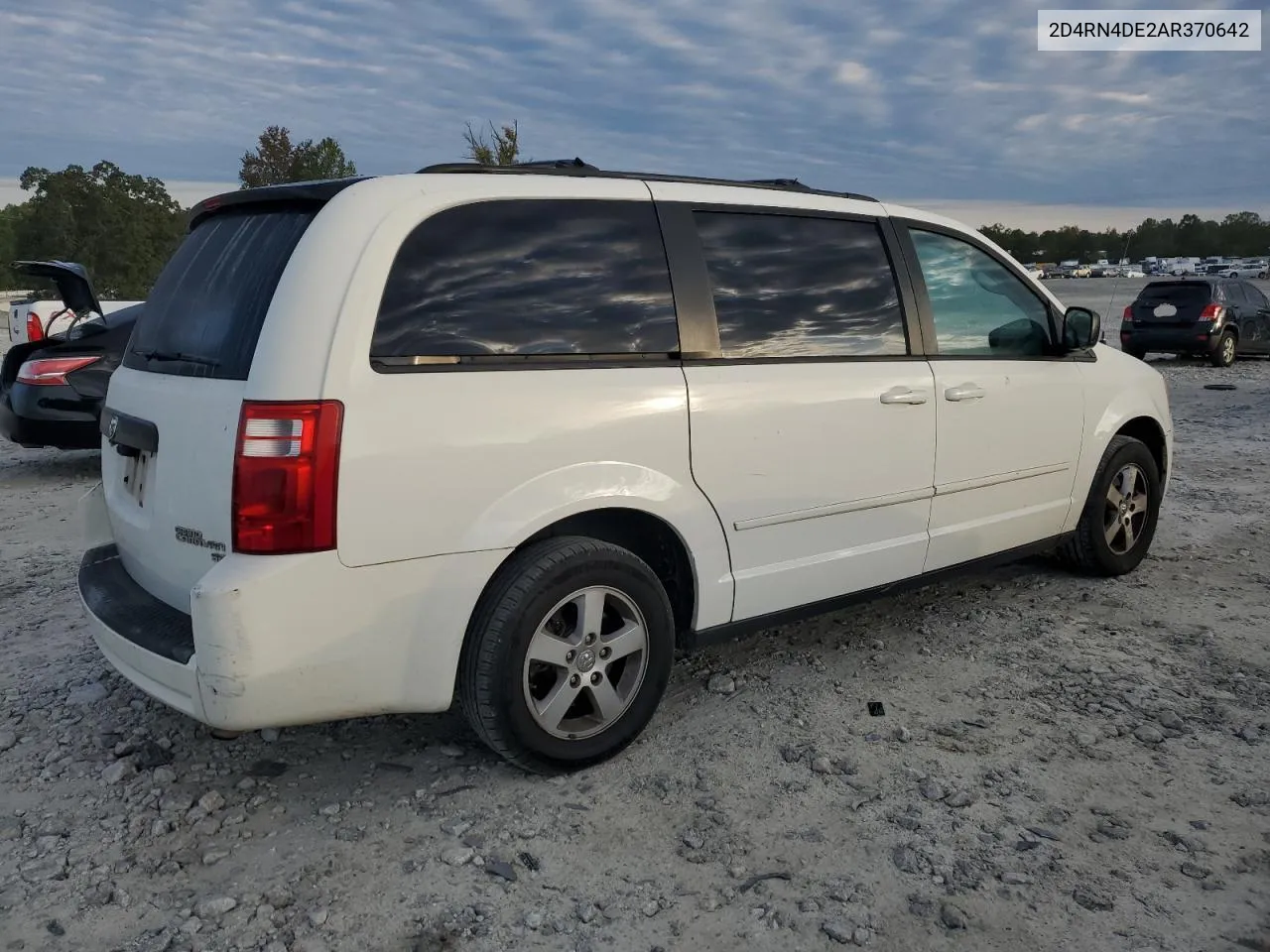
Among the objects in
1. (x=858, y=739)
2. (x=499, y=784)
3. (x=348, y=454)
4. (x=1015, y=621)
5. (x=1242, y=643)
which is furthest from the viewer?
(x=1015, y=621)

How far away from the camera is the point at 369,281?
2848mm

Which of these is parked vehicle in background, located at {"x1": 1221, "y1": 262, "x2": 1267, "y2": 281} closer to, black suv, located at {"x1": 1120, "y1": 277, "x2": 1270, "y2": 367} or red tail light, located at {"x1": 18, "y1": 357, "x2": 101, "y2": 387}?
black suv, located at {"x1": 1120, "y1": 277, "x2": 1270, "y2": 367}

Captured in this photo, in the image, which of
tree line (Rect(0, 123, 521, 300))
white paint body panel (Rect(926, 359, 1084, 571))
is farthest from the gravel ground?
tree line (Rect(0, 123, 521, 300))

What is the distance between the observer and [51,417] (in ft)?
25.7

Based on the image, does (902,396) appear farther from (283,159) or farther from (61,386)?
(283,159)

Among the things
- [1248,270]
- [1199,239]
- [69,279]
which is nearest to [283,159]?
[69,279]

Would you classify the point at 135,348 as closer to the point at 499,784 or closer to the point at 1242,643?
the point at 499,784

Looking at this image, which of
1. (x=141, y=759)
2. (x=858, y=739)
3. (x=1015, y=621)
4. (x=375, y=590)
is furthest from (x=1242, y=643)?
(x=141, y=759)

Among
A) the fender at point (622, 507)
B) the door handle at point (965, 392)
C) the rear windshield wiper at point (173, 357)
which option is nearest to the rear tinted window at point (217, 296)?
the rear windshield wiper at point (173, 357)

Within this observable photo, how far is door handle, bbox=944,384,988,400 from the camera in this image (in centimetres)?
412

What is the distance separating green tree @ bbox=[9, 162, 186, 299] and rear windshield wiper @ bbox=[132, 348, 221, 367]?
2572 inches

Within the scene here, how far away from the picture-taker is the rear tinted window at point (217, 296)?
294 cm

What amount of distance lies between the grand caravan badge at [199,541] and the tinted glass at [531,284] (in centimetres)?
68

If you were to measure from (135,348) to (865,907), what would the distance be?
2957 mm
